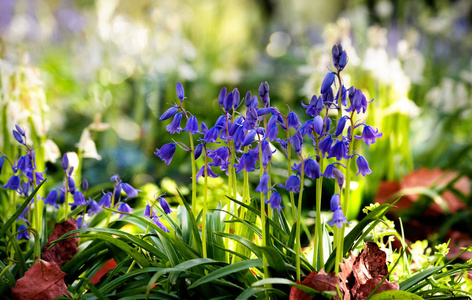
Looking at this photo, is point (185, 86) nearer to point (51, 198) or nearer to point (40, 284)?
point (51, 198)

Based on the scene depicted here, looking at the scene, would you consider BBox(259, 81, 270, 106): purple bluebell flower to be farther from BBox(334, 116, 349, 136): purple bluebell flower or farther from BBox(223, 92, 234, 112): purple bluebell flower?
BBox(334, 116, 349, 136): purple bluebell flower

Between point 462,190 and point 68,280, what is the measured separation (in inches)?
108

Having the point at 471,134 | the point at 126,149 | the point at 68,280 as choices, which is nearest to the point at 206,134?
the point at 68,280

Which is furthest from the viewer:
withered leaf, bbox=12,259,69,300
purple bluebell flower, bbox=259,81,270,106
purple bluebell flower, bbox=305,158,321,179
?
withered leaf, bbox=12,259,69,300

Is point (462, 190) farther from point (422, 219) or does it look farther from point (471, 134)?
point (471, 134)

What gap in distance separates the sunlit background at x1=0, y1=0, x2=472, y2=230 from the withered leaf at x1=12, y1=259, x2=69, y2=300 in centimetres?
74

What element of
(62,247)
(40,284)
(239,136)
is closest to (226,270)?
(239,136)

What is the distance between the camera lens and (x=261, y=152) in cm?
140

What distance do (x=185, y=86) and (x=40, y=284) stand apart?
4406 millimetres

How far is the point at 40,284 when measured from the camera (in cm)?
154

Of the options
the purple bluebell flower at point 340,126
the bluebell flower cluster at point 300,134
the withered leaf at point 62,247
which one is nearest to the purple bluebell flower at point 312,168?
the bluebell flower cluster at point 300,134

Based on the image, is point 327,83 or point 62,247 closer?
point 327,83

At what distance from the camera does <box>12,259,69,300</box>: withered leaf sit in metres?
1.54

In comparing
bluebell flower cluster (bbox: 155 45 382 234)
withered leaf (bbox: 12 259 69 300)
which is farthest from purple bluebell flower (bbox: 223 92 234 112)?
withered leaf (bbox: 12 259 69 300)
